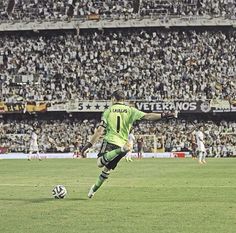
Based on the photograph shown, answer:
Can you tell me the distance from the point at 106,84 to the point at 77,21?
7.91 m

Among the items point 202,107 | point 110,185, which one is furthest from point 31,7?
point 110,185

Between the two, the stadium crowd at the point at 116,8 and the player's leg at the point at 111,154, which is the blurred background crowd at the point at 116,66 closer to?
the stadium crowd at the point at 116,8

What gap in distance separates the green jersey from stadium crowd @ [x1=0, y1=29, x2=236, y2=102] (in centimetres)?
4720

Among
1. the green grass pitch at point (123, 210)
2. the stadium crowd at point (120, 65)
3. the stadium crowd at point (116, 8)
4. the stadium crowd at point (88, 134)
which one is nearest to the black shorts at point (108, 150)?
the green grass pitch at point (123, 210)

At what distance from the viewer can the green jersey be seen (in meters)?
16.5

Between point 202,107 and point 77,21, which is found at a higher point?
point 77,21

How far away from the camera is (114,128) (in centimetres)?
1655

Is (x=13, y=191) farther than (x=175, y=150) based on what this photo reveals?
No

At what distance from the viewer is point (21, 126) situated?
67000mm

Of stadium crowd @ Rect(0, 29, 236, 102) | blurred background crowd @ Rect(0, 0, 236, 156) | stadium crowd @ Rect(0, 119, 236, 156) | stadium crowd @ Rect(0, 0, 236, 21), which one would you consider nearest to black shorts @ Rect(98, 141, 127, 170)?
stadium crowd @ Rect(0, 119, 236, 156)

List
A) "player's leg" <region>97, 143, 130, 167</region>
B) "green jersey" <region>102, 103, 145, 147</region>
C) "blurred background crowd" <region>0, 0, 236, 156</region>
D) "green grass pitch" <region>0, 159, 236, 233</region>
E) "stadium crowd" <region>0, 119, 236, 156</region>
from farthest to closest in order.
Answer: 1. "blurred background crowd" <region>0, 0, 236, 156</region>
2. "stadium crowd" <region>0, 119, 236, 156</region>
3. "green jersey" <region>102, 103, 145, 147</region>
4. "player's leg" <region>97, 143, 130, 167</region>
5. "green grass pitch" <region>0, 159, 236, 233</region>

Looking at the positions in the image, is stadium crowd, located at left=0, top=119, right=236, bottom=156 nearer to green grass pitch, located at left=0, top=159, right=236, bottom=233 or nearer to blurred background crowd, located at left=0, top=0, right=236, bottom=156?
blurred background crowd, located at left=0, top=0, right=236, bottom=156

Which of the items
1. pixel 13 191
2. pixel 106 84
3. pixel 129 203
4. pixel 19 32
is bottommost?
pixel 106 84

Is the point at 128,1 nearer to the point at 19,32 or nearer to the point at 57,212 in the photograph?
the point at 19,32
